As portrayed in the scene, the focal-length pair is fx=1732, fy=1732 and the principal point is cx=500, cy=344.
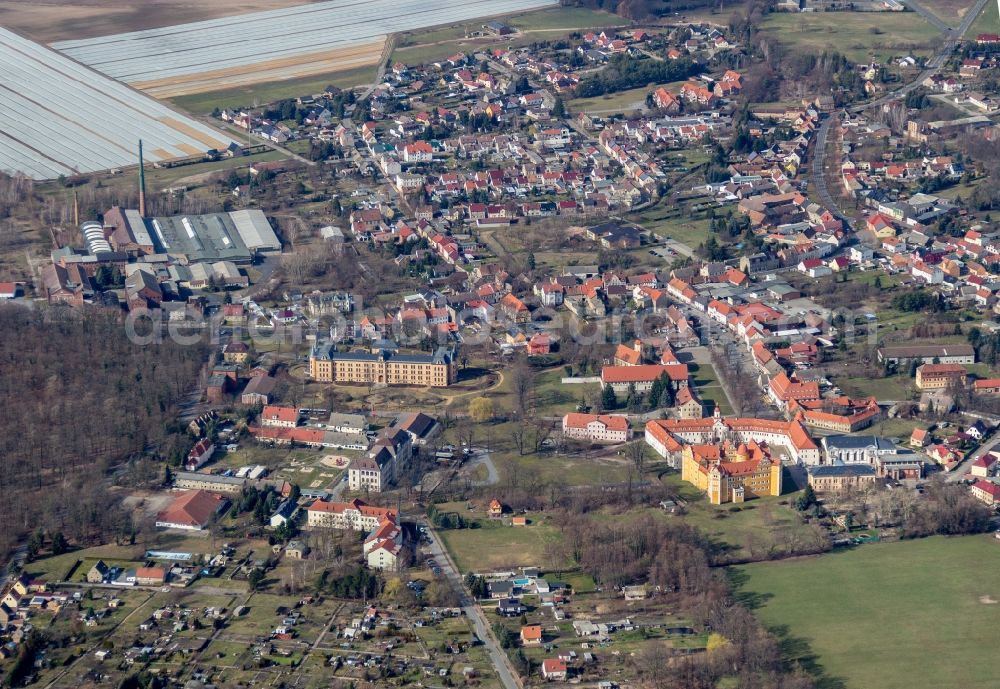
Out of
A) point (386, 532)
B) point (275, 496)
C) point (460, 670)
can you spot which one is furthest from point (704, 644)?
point (275, 496)

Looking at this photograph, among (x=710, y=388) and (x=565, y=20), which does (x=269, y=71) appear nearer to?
(x=565, y=20)

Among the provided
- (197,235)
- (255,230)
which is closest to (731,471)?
(255,230)

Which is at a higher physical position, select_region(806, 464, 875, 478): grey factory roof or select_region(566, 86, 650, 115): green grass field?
select_region(566, 86, 650, 115): green grass field

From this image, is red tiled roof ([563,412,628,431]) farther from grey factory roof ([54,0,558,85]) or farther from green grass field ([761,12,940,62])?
grey factory roof ([54,0,558,85])

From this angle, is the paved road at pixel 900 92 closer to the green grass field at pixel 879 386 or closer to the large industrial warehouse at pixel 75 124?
the green grass field at pixel 879 386

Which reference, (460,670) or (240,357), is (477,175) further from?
(460,670)

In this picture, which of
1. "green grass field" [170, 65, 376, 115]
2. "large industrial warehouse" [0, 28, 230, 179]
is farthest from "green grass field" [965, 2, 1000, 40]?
"large industrial warehouse" [0, 28, 230, 179]

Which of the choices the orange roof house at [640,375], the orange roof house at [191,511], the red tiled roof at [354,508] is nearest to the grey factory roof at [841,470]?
the orange roof house at [640,375]
